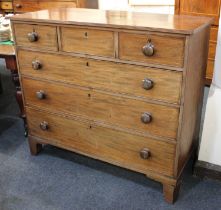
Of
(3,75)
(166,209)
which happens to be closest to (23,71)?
(166,209)

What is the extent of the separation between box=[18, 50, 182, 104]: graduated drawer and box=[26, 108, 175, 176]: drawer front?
270mm

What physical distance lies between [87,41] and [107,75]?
0.66 feet

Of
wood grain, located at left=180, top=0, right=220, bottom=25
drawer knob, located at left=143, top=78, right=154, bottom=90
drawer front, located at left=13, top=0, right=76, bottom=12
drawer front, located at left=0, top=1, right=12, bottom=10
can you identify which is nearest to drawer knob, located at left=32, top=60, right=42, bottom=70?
drawer knob, located at left=143, top=78, right=154, bottom=90

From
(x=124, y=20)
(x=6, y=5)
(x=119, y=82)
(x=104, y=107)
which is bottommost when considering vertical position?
(x=104, y=107)

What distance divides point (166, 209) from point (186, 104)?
0.62 m

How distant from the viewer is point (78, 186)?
6.34 ft

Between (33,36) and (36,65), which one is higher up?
(33,36)

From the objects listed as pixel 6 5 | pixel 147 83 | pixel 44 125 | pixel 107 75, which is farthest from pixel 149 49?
pixel 6 5

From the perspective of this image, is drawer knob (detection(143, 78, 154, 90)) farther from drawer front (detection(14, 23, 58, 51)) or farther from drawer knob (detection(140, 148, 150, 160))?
drawer front (detection(14, 23, 58, 51))

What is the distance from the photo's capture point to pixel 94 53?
5.33 ft

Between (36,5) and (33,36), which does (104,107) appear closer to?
(33,36)

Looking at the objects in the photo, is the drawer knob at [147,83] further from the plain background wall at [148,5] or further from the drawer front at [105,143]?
the plain background wall at [148,5]

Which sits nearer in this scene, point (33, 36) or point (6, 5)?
point (33, 36)

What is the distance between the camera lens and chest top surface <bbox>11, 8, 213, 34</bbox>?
142 cm
